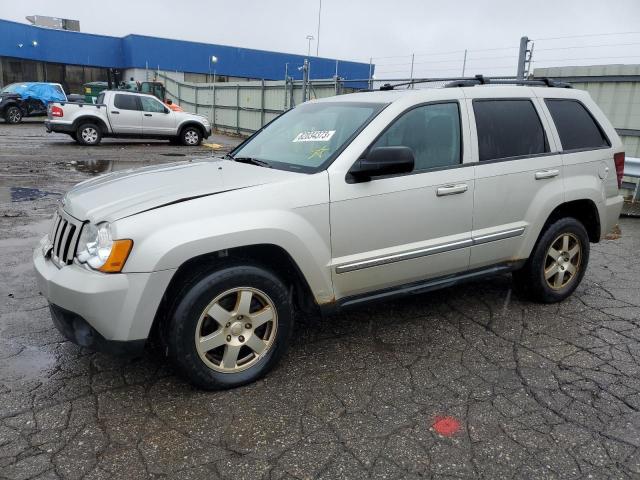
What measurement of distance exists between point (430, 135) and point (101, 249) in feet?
7.70

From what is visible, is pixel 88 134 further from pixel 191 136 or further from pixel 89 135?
pixel 191 136

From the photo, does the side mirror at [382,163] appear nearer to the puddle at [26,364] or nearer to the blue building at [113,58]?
the puddle at [26,364]

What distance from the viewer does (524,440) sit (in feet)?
9.09

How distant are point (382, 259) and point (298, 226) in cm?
67

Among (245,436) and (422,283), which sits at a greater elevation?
(422,283)

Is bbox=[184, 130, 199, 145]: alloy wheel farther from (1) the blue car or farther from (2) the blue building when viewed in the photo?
(2) the blue building

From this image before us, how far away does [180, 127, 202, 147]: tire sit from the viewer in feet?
60.2

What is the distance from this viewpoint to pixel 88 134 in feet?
55.0

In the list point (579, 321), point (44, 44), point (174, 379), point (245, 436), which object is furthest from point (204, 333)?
point (44, 44)

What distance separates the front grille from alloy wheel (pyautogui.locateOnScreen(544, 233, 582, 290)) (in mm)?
3603

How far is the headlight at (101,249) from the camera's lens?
9.04 feet

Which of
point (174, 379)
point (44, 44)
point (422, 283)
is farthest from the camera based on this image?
point (44, 44)

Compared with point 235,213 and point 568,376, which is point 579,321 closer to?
point 568,376

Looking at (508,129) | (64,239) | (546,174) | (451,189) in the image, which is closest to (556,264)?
(546,174)
